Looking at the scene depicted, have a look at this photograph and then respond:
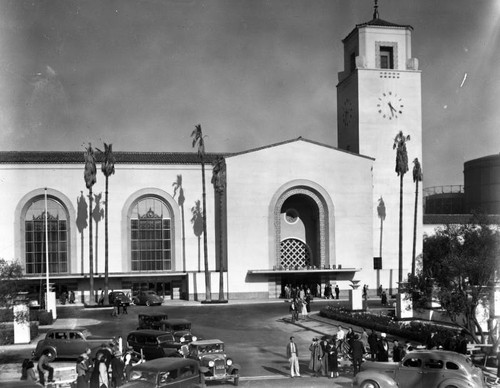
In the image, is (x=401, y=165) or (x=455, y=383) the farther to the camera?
(x=401, y=165)

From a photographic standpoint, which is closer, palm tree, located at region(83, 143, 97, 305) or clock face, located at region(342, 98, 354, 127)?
palm tree, located at region(83, 143, 97, 305)

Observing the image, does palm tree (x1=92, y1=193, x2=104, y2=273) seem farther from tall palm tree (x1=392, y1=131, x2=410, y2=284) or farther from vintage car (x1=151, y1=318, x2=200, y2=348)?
vintage car (x1=151, y1=318, x2=200, y2=348)

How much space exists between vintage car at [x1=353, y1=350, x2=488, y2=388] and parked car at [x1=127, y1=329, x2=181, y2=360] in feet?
23.1

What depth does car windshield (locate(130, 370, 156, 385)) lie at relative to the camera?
1524 cm

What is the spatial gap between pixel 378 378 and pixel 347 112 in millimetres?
41024

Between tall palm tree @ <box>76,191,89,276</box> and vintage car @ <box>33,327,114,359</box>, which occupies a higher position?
tall palm tree @ <box>76,191,89,276</box>

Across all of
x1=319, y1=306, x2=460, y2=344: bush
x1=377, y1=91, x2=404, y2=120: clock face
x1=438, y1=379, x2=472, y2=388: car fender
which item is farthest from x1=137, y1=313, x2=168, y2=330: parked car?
x1=377, y1=91, x2=404, y2=120: clock face

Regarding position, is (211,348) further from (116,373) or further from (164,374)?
(164,374)

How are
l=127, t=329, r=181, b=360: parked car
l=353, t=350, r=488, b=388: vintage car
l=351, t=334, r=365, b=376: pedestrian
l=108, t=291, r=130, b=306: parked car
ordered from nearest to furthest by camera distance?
l=353, t=350, r=488, b=388: vintage car, l=351, t=334, r=365, b=376: pedestrian, l=127, t=329, r=181, b=360: parked car, l=108, t=291, r=130, b=306: parked car

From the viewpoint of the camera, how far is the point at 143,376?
15.4 metres

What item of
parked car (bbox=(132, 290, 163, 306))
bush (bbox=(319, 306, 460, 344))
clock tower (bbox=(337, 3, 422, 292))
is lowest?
parked car (bbox=(132, 290, 163, 306))

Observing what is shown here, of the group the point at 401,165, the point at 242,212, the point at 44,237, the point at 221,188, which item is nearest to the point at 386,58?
the point at 401,165

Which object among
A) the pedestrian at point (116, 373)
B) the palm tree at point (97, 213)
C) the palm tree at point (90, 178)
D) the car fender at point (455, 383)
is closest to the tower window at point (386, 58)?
the palm tree at point (90, 178)

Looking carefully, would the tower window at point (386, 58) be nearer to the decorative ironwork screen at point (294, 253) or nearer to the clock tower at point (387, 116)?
the clock tower at point (387, 116)
